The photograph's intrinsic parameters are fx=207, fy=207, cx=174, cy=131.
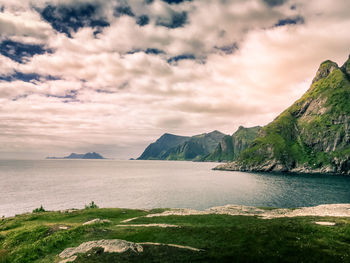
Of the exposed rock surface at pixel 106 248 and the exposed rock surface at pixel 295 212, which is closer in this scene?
the exposed rock surface at pixel 106 248

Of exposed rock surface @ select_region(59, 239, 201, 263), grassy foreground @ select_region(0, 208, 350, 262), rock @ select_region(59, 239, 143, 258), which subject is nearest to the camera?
grassy foreground @ select_region(0, 208, 350, 262)

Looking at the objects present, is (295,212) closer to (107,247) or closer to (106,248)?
(107,247)

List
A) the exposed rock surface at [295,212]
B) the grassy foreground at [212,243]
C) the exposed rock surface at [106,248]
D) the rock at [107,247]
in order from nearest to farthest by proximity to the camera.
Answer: the grassy foreground at [212,243], the exposed rock surface at [106,248], the rock at [107,247], the exposed rock surface at [295,212]

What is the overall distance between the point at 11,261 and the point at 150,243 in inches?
741

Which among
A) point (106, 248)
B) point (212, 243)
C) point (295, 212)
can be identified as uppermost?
point (212, 243)

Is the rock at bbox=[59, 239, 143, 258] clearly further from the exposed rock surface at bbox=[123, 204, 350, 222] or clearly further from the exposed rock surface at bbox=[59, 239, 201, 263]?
the exposed rock surface at bbox=[123, 204, 350, 222]

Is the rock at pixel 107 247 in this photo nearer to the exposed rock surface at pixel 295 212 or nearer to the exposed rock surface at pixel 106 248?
the exposed rock surface at pixel 106 248

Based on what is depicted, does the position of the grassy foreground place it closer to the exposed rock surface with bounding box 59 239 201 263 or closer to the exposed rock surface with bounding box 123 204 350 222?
the exposed rock surface with bounding box 59 239 201 263

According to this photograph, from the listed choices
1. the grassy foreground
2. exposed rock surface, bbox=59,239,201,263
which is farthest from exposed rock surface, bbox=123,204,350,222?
exposed rock surface, bbox=59,239,201,263

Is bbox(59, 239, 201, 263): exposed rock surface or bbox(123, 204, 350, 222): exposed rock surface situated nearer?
bbox(59, 239, 201, 263): exposed rock surface

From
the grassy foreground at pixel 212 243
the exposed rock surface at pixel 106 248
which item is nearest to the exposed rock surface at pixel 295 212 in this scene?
the grassy foreground at pixel 212 243

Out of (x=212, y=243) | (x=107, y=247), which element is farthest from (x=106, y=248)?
(x=212, y=243)

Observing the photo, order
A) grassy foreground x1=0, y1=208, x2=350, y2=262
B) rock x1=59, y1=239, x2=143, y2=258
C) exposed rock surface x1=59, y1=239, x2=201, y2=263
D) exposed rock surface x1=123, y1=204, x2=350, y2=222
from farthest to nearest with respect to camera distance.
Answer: exposed rock surface x1=123, y1=204, x2=350, y2=222 < rock x1=59, y1=239, x2=143, y2=258 < exposed rock surface x1=59, y1=239, x2=201, y2=263 < grassy foreground x1=0, y1=208, x2=350, y2=262

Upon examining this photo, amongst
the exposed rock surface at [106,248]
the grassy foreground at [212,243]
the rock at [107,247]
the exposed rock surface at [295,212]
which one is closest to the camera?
the grassy foreground at [212,243]
